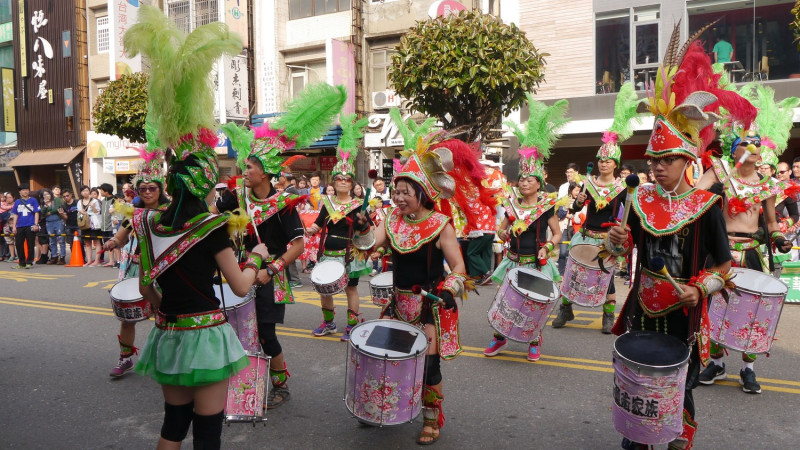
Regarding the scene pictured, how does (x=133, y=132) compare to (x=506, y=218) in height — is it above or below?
above

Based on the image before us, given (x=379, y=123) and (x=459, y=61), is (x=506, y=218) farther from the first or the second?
(x=379, y=123)

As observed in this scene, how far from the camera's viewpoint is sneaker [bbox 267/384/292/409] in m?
5.35

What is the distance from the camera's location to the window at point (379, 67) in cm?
2248

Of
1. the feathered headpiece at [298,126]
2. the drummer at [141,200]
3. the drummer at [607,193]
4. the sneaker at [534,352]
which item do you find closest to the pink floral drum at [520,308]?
the sneaker at [534,352]

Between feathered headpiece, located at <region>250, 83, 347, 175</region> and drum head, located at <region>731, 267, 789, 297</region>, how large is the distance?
361 centimetres

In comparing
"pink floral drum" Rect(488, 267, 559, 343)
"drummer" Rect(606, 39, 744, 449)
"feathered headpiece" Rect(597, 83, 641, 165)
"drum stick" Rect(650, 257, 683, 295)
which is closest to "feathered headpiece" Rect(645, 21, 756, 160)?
"drummer" Rect(606, 39, 744, 449)

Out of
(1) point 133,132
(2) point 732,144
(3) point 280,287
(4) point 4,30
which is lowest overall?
(3) point 280,287

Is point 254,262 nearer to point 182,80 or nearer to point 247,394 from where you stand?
point 182,80

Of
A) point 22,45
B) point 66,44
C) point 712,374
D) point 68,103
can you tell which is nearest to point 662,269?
point 712,374

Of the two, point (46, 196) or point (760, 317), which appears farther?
point (46, 196)

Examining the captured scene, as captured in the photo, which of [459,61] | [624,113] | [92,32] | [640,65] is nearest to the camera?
[624,113]

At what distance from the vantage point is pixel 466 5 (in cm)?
1988

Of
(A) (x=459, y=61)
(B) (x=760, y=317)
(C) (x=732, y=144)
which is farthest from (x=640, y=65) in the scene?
(B) (x=760, y=317)

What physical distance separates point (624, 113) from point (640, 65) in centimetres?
1098
